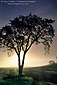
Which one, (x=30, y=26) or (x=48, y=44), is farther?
(x=48, y=44)

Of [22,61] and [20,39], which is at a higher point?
Result: [20,39]

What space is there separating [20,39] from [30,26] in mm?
4915

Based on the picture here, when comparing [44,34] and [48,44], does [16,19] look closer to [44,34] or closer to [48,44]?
[44,34]

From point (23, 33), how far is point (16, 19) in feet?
15.0

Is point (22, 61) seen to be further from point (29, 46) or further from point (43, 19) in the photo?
point (43, 19)

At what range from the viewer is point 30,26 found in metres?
37.2

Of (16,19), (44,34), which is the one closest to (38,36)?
(44,34)

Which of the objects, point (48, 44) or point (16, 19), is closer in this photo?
point (16, 19)

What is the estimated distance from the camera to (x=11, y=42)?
3944 centimetres

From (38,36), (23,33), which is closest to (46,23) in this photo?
(38,36)

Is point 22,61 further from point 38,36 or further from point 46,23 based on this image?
point 46,23

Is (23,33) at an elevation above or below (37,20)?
below

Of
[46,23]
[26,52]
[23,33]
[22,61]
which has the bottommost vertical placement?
[22,61]

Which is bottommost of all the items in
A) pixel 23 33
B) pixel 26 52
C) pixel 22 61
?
pixel 22 61
